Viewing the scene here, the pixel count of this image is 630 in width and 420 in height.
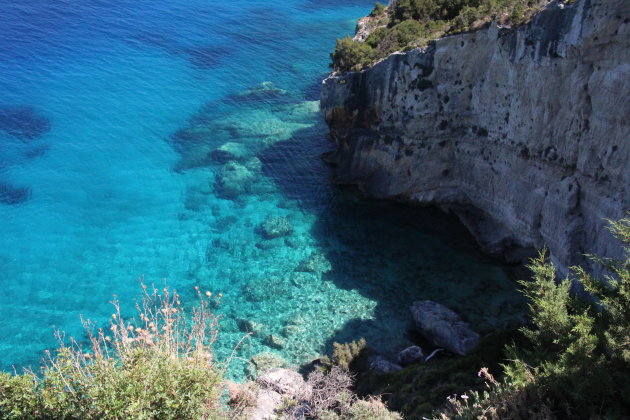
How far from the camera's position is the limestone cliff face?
21438 mm

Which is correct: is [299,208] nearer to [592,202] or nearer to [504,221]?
[504,221]

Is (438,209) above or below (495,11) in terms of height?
below

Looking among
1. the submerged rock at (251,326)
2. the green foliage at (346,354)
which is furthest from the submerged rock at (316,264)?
the green foliage at (346,354)

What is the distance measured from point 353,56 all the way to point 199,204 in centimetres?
1572

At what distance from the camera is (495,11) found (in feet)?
93.3

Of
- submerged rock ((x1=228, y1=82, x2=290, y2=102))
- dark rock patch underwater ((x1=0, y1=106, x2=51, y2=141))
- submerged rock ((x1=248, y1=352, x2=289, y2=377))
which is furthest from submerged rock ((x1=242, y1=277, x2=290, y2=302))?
dark rock patch underwater ((x1=0, y1=106, x2=51, y2=141))

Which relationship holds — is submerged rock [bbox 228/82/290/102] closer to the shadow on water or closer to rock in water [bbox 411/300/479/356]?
the shadow on water

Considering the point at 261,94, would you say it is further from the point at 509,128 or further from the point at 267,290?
the point at 509,128

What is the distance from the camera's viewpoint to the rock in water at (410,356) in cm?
2350

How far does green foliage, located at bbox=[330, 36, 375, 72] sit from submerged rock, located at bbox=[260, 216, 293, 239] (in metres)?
12.2

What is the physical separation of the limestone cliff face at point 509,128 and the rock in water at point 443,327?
19.3 ft

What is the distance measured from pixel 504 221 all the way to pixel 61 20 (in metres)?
61.6

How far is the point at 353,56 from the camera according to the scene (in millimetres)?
35656

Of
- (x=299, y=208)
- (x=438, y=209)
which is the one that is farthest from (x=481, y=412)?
(x=299, y=208)
